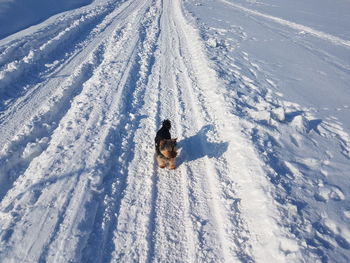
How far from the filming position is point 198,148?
6426 mm

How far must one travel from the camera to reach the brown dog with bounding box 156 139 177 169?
17.9 feet

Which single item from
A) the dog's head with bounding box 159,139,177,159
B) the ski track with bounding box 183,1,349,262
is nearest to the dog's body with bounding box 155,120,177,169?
the dog's head with bounding box 159,139,177,159

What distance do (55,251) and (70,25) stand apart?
13.9 metres

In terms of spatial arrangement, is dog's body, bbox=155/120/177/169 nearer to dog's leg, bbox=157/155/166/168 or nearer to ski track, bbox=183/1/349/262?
dog's leg, bbox=157/155/166/168

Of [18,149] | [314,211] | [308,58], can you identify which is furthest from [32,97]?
[308,58]

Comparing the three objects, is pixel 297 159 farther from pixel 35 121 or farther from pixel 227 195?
pixel 35 121

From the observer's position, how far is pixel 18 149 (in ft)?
21.0

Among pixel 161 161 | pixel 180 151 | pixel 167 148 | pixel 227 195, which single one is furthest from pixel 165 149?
pixel 227 195

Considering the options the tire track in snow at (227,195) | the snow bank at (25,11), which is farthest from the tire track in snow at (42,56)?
the tire track in snow at (227,195)

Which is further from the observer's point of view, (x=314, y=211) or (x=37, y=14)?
(x=37, y=14)

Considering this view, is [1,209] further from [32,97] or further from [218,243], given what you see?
[32,97]

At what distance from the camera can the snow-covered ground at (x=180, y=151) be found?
4383 millimetres

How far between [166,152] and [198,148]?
1.17 meters

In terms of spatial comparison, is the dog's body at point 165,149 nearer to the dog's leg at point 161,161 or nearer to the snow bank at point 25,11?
the dog's leg at point 161,161
